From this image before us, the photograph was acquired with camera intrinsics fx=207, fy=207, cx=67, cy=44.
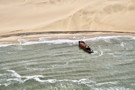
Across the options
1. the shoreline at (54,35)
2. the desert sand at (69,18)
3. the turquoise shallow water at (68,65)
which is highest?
the desert sand at (69,18)

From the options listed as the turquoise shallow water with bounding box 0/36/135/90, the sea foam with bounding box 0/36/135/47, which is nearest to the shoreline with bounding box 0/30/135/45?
the sea foam with bounding box 0/36/135/47

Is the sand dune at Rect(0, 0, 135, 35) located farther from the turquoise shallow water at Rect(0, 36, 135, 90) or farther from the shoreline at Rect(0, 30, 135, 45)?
the turquoise shallow water at Rect(0, 36, 135, 90)

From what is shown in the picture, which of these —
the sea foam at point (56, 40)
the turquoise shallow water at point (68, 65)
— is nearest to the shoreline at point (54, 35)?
the sea foam at point (56, 40)

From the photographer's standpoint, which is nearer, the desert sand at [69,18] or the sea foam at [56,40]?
the sea foam at [56,40]

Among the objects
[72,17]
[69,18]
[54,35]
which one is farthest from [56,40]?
[72,17]

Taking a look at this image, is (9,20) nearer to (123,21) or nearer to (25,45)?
(25,45)

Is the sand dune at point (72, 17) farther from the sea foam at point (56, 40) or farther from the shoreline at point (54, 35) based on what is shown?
the sea foam at point (56, 40)
